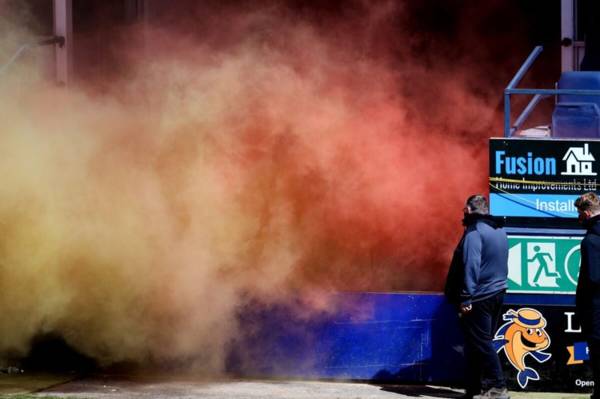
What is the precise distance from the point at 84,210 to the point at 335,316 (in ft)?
8.86

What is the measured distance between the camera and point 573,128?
9969 mm

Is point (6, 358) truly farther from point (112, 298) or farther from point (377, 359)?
point (377, 359)

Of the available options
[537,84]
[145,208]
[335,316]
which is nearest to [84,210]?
[145,208]

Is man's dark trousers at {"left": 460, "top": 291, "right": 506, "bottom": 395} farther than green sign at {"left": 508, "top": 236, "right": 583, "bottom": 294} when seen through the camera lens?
No

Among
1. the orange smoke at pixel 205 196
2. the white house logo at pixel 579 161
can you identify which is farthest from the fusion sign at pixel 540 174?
the orange smoke at pixel 205 196

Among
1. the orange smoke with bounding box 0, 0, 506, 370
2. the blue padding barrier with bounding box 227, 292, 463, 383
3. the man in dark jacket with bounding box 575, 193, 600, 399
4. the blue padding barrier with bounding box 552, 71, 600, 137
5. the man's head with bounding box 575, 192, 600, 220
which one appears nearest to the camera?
the man in dark jacket with bounding box 575, 193, 600, 399

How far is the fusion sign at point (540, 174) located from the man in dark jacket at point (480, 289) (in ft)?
1.29

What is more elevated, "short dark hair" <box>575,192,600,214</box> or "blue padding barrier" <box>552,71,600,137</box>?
"blue padding barrier" <box>552,71,600,137</box>

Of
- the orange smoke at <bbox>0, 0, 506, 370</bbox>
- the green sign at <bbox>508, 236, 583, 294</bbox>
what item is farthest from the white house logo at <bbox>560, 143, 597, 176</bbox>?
the orange smoke at <bbox>0, 0, 506, 370</bbox>

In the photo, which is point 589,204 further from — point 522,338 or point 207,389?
point 207,389

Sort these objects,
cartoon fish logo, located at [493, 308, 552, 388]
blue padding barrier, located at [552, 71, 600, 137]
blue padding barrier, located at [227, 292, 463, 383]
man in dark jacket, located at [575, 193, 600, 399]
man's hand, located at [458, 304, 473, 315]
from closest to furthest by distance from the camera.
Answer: man in dark jacket, located at [575, 193, 600, 399] < man's hand, located at [458, 304, 473, 315] < cartoon fish logo, located at [493, 308, 552, 388] < blue padding barrier, located at [227, 292, 463, 383] < blue padding barrier, located at [552, 71, 600, 137]

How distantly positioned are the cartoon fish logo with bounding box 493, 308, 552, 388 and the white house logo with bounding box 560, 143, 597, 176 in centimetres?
127

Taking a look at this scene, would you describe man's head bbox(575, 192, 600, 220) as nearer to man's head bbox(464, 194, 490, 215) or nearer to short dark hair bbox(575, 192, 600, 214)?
short dark hair bbox(575, 192, 600, 214)

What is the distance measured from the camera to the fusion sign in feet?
28.4
